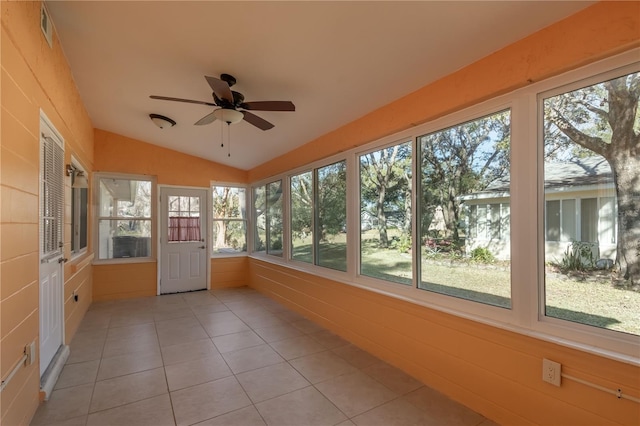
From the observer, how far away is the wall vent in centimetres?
210

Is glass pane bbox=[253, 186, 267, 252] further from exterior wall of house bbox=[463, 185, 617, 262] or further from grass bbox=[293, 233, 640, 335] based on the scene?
exterior wall of house bbox=[463, 185, 617, 262]

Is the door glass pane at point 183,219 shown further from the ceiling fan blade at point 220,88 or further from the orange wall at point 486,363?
the ceiling fan blade at point 220,88

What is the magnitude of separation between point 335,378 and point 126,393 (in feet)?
5.38

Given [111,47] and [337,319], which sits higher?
[111,47]

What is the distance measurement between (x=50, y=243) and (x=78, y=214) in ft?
5.44

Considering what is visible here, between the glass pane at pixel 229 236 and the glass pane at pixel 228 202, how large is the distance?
0.13 meters

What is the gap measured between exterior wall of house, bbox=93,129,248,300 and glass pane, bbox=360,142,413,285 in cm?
366

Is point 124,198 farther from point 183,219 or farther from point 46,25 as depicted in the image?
point 46,25

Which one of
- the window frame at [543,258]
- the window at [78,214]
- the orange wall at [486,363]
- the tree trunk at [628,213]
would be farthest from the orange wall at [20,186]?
the tree trunk at [628,213]

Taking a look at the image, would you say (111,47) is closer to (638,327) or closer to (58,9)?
(58,9)

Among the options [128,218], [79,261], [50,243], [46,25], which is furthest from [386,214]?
[128,218]

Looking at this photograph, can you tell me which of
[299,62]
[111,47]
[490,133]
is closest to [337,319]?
[490,133]

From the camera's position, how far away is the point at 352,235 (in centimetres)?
346

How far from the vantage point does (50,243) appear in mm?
2537
